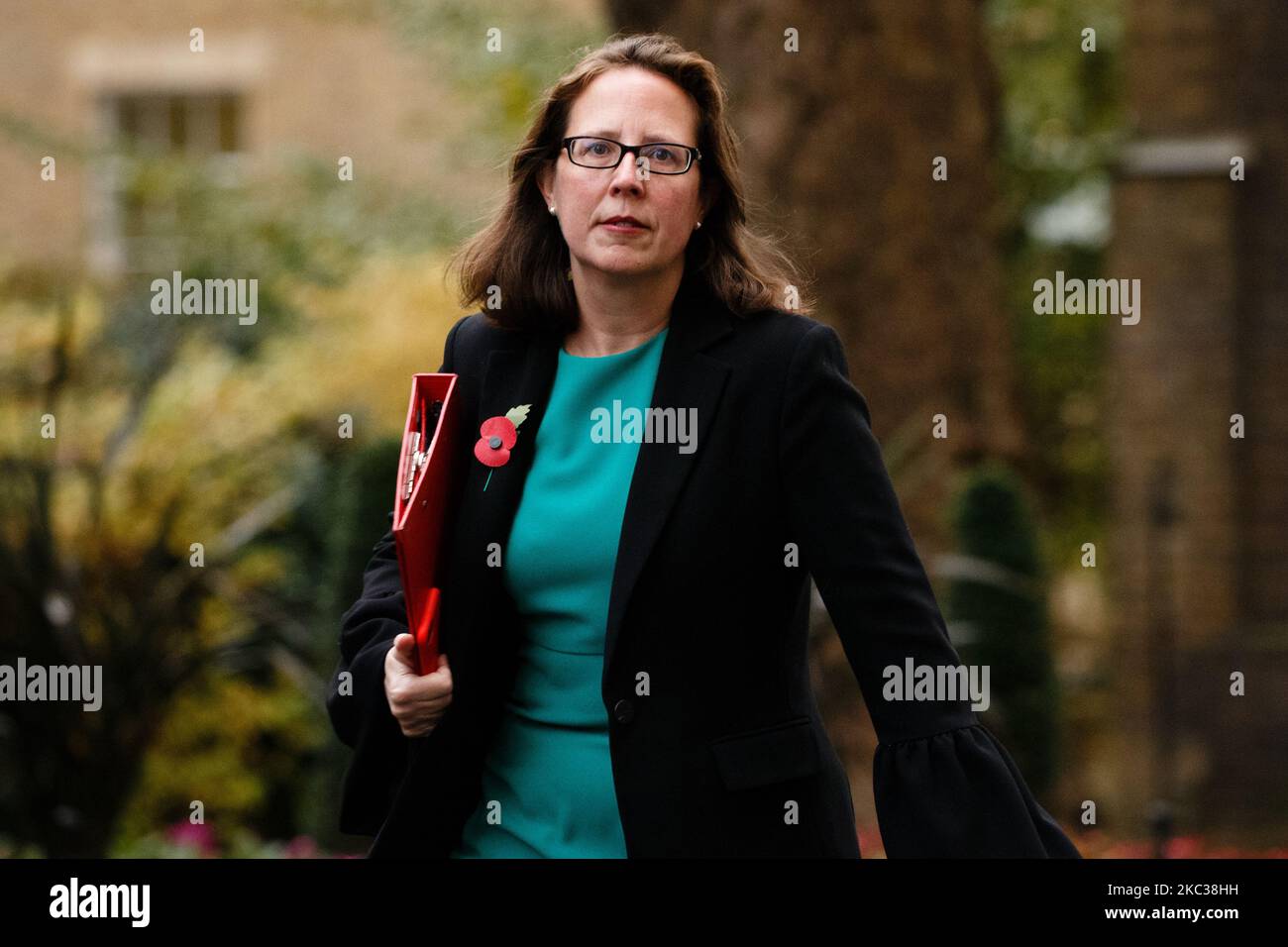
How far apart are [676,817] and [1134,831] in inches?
262

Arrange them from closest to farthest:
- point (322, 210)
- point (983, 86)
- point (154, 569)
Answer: point (154, 569) < point (983, 86) < point (322, 210)

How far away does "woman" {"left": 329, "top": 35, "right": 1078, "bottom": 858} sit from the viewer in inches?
100

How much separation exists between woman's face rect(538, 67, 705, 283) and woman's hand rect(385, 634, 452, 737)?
0.70m

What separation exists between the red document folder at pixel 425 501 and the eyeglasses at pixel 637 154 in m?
0.43

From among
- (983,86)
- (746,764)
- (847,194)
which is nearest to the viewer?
(746,764)

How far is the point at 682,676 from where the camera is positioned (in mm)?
2578

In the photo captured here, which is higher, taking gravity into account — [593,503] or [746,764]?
[593,503]

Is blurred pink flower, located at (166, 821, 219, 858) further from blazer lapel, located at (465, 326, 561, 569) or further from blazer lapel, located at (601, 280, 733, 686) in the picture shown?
blazer lapel, located at (601, 280, 733, 686)

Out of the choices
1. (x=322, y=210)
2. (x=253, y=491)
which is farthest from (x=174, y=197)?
(x=253, y=491)

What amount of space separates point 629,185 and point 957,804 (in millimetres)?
1084

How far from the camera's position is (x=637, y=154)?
2.71 m

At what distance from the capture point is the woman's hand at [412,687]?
8.71 ft

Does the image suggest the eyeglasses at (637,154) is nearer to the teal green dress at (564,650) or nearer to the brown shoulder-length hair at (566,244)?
the brown shoulder-length hair at (566,244)
